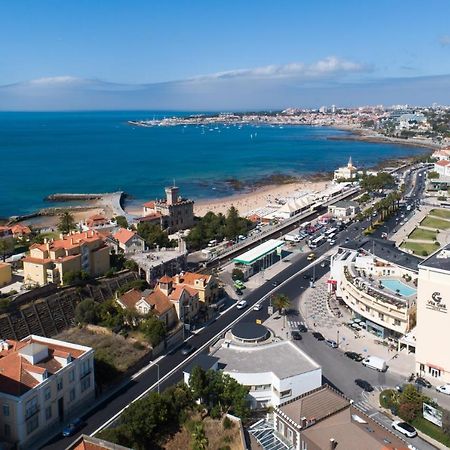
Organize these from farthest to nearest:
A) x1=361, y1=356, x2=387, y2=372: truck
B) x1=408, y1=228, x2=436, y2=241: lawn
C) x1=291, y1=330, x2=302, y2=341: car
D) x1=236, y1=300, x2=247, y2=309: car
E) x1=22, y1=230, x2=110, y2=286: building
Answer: x1=408, y1=228, x2=436, y2=241: lawn < x1=236, y1=300, x2=247, y2=309: car < x1=22, y1=230, x2=110, y2=286: building < x1=291, y1=330, x2=302, y2=341: car < x1=361, y1=356, x2=387, y2=372: truck

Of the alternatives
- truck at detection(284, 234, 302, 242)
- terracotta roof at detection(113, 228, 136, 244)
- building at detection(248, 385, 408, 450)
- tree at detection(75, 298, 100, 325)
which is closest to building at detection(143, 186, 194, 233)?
terracotta roof at detection(113, 228, 136, 244)

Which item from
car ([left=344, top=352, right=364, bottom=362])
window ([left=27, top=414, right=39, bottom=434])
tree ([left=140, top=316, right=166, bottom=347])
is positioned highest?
tree ([left=140, top=316, right=166, bottom=347])

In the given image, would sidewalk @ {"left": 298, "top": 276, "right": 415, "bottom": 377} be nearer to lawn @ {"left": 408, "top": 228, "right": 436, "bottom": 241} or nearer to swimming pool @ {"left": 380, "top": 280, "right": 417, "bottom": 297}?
swimming pool @ {"left": 380, "top": 280, "right": 417, "bottom": 297}

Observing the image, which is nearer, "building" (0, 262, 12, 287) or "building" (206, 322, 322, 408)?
"building" (206, 322, 322, 408)

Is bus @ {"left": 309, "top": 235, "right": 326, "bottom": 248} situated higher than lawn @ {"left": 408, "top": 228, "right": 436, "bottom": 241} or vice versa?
lawn @ {"left": 408, "top": 228, "right": 436, "bottom": 241}

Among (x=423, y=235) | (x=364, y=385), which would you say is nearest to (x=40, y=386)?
(x=364, y=385)

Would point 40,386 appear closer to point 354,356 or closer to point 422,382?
point 354,356
